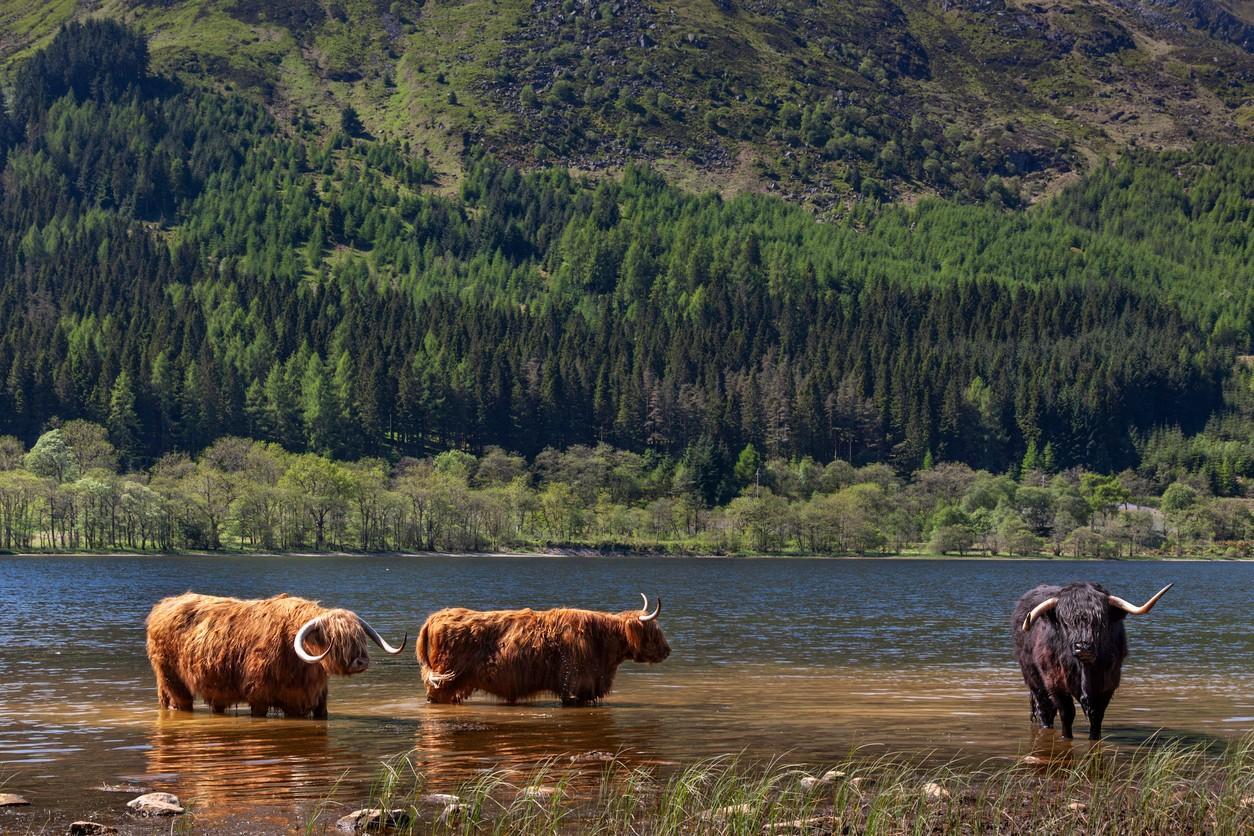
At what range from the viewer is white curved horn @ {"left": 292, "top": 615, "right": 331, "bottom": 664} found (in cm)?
2205

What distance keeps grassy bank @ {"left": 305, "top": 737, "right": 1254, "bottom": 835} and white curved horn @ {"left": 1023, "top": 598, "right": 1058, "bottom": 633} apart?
3.33m

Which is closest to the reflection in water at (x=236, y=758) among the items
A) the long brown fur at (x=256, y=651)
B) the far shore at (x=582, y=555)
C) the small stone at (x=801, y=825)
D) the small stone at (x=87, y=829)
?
the long brown fur at (x=256, y=651)

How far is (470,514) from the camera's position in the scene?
157000mm

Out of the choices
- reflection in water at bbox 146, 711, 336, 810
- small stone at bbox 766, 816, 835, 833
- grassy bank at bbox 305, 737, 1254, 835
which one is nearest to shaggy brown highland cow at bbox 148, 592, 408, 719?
reflection in water at bbox 146, 711, 336, 810

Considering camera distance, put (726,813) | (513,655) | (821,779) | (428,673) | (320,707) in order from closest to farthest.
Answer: (726,813), (821,779), (320,707), (513,655), (428,673)

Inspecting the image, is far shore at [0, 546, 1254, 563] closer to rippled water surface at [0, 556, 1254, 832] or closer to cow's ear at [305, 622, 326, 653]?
rippled water surface at [0, 556, 1254, 832]

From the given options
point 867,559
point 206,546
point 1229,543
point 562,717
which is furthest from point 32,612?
point 1229,543

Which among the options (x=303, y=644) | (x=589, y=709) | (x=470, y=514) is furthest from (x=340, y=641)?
(x=470, y=514)

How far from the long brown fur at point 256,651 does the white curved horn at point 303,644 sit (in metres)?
0.12

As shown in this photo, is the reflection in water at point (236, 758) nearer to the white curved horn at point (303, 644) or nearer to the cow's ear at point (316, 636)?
the white curved horn at point (303, 644)

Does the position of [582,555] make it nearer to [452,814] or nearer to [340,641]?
[340,641]

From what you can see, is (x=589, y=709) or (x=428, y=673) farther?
(x=428, y=673)

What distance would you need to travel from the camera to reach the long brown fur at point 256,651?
2283 centimetres

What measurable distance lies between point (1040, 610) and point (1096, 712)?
65.1 inches
